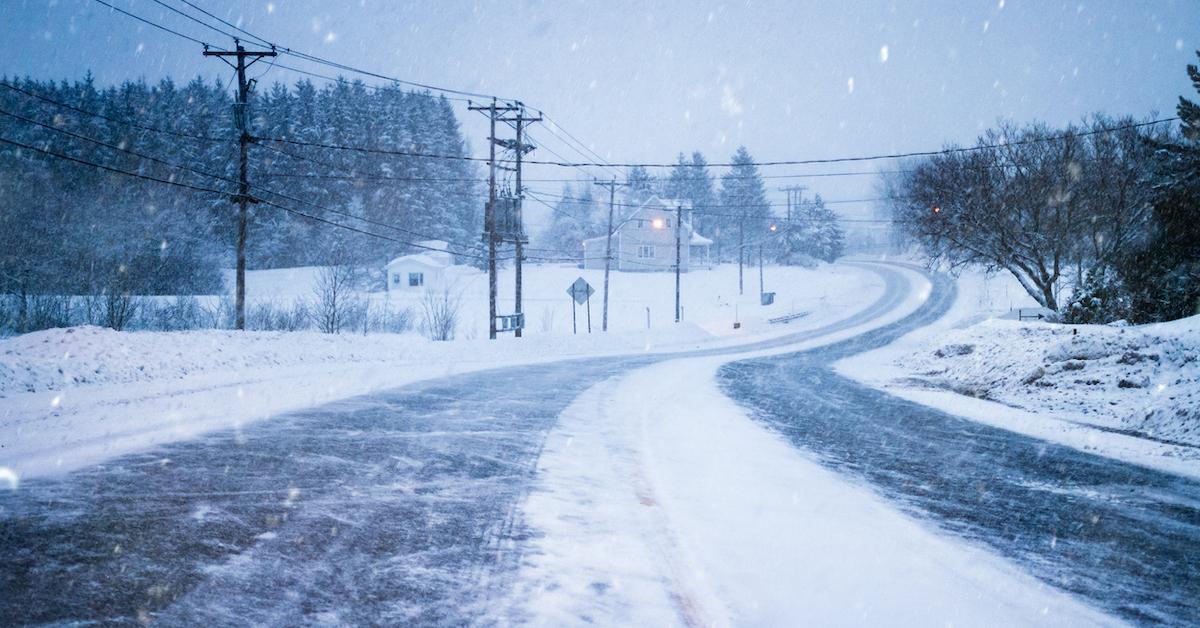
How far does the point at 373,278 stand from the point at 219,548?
7224cm

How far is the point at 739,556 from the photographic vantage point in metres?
4.44

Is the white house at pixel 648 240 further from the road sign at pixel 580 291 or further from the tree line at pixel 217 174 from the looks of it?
the road sign at pixel 580 291

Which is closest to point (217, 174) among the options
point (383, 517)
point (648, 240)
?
point (648, 240)

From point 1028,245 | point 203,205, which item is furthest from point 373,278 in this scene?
point 1028,245

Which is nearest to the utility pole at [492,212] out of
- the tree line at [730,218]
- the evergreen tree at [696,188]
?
the tree line at [730,218]

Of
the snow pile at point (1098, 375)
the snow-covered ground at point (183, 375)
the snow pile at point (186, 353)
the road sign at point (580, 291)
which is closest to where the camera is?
the snow-covered ground at point (183, 375)

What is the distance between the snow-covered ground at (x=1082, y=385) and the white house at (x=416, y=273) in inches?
2114

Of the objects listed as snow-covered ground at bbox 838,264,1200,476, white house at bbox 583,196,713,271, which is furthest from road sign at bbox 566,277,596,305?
white house at bbox 583,196,713,271

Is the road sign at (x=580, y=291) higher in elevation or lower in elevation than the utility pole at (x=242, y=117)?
lower

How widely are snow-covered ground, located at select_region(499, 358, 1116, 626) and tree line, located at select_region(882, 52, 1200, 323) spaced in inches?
724

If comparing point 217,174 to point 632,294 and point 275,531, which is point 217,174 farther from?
point 275,531

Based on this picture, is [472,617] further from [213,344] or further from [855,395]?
[213,344]

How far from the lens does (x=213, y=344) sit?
17047mm

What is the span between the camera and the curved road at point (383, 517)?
141 inches
